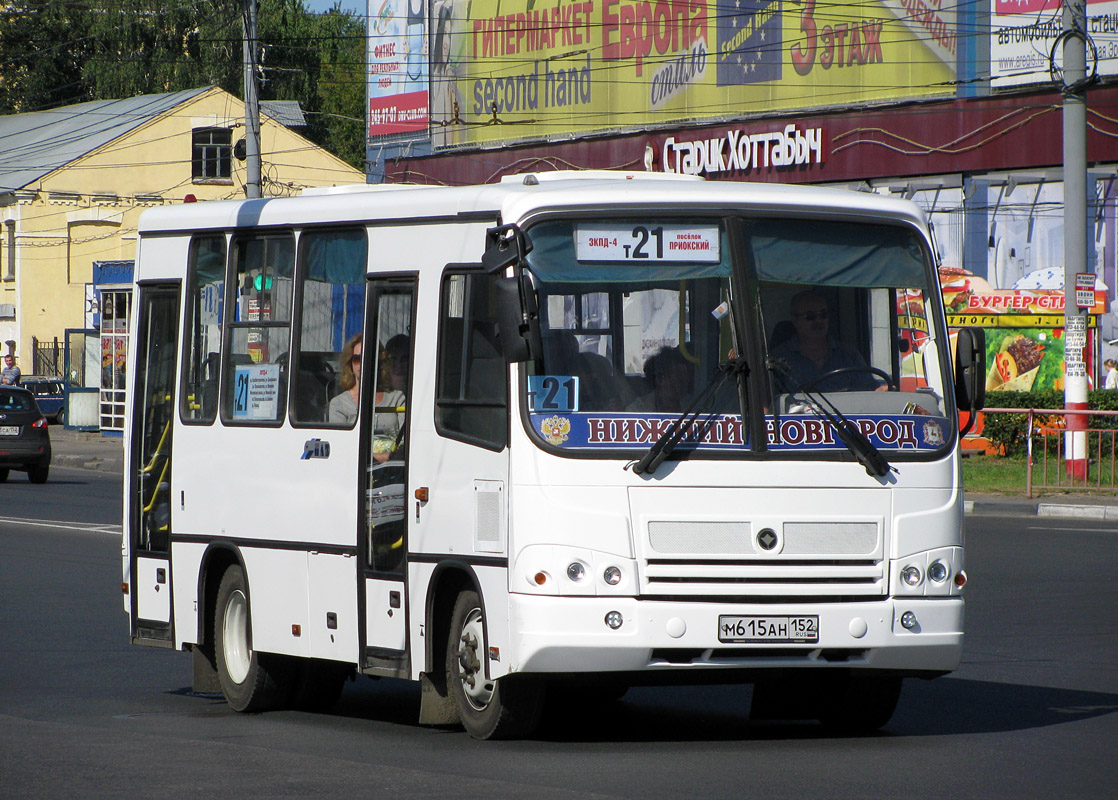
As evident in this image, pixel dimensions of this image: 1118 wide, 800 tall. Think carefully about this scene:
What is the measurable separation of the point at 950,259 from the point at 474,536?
31.3 metres

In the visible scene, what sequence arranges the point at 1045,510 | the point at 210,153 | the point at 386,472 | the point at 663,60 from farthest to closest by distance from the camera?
the point at 210,153, the point at 663,60, the point at 1045,510, the point at 386,472

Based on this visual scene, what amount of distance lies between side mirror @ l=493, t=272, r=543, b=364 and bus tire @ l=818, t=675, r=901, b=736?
2314mm

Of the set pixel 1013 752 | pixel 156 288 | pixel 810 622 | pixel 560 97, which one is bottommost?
pixel 1013 752

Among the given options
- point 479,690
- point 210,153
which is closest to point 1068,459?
point 479,690

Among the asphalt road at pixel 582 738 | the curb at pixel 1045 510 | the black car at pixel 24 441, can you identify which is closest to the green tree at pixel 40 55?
the black car at pixel 24 441

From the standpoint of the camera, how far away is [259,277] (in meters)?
10.3

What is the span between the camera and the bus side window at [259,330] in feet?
33.0

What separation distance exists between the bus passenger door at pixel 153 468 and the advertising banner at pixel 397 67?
139ft

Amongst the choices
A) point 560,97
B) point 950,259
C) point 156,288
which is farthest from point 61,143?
point 156,288

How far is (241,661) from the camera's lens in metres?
10.3

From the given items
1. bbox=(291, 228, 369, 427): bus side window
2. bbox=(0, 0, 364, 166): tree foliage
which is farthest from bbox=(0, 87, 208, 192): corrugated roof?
bbox=(291, 228, 369, 427): bus side window

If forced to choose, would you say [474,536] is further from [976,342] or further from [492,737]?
[976,342]

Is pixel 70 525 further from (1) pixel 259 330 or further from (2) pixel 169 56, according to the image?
(2) pixel 169 56

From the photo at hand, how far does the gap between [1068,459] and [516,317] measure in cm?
1845
